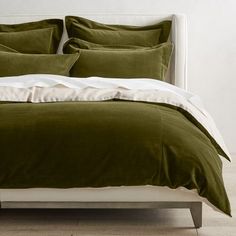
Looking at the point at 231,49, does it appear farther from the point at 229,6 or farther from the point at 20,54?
the point at 20,54

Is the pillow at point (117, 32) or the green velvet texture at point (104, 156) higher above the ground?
the pillow at point (117, 32)

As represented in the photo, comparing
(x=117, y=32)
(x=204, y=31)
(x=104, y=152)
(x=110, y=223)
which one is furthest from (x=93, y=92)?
(x=204, y=31)

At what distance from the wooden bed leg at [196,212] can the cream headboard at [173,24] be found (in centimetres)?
152

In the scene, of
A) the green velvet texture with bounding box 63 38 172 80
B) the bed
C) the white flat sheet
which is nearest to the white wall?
the green velvet texture with bounding box 63 38 172 80

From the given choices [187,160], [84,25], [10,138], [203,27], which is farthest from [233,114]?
[10,138]

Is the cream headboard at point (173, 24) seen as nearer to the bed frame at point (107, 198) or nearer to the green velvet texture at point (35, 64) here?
the green velvet texture at point (35, 64)

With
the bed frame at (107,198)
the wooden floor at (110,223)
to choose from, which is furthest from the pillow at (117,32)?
the bed frame at (107,198)

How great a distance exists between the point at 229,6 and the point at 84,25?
1.15 meters

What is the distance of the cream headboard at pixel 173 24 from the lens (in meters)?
3.51

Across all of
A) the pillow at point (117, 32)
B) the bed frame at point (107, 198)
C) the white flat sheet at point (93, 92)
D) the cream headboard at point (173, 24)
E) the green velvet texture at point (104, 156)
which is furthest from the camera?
the cream headboard at point (173, 24)

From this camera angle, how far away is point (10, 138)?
1.97 metres

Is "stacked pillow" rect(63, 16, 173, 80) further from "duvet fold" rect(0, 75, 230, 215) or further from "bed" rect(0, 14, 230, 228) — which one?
"duvet fold" rect(0, 75, 230, 215)

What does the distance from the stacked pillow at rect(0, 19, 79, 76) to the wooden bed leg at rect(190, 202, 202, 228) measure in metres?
1.37

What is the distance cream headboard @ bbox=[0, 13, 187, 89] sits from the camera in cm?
351
